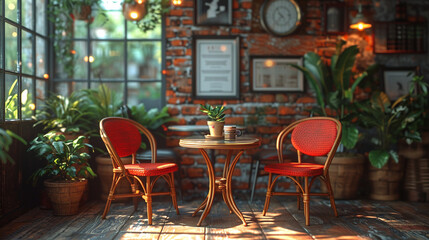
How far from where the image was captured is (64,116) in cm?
401

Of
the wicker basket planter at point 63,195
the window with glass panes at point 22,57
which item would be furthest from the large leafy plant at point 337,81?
the window with glass panes at point 22,57

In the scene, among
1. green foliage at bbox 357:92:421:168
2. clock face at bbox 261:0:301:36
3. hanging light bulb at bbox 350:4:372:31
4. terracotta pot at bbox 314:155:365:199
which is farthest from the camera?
clock face at bbox 261:0:301:36

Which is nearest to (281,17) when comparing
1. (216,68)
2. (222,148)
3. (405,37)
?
(216,68)

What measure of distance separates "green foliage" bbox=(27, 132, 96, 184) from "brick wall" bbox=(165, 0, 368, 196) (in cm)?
126

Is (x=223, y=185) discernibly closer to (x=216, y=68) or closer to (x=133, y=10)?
(x=216, y=68)

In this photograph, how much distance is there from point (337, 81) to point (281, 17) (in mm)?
958

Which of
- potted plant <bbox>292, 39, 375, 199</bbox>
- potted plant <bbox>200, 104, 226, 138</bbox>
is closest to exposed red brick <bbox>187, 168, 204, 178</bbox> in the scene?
potted plant <bbox>292, 39, 375, 199</bbox>

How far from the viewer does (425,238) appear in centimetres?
286

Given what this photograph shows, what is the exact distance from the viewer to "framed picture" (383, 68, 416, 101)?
15.3 ft

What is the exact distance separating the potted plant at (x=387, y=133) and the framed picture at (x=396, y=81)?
1.42 feet

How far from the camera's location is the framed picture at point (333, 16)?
15.1ft

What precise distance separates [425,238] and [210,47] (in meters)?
2.86

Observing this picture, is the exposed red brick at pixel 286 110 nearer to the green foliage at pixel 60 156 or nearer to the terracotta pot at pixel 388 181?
the terracotta pot at pixel 388 181

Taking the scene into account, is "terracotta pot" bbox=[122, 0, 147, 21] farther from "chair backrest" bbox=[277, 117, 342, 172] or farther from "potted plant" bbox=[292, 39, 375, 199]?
"chair backrest" bbox=[277, 117, 342, 172]
